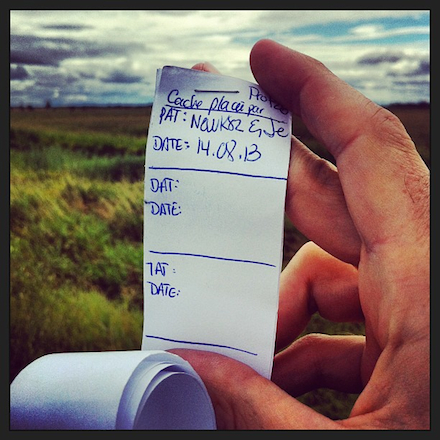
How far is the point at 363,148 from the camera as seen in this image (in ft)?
2.11

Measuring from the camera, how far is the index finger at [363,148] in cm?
63

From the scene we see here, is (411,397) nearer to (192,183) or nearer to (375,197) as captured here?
(375,197)

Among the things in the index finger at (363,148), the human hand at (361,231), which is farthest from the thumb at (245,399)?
the index finger at (363,148)

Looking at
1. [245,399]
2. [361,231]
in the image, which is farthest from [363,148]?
[245,399]

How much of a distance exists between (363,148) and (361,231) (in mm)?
88

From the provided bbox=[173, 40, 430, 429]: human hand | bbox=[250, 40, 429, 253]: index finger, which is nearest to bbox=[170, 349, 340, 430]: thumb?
bbox=[173, 40, 430, 429]: human hand

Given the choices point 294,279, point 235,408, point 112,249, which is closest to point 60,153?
point 112,249

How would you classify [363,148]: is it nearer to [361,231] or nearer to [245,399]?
[361,231]

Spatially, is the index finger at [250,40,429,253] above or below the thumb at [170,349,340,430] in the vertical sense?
above

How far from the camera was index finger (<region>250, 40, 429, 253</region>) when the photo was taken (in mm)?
631

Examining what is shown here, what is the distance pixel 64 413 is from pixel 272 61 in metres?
0.44

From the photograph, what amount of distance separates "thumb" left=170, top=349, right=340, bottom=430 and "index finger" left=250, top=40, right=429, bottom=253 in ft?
0.64

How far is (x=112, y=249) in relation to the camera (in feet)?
5.57

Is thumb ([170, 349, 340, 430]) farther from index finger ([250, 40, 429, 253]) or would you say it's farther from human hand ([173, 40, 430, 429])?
index finger ([250, 40, 429, 253])
